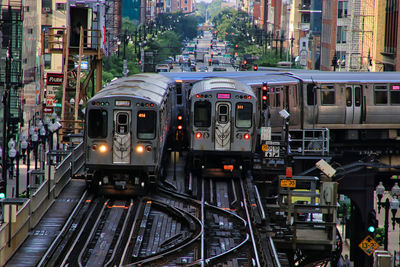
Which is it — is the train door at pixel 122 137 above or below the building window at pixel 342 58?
below

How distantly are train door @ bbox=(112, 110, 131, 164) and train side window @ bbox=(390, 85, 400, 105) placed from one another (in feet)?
50.1

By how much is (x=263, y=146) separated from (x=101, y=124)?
8750 millimetres

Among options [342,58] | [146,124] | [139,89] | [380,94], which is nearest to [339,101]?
[380,94]

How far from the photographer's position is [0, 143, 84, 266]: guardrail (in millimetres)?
19859

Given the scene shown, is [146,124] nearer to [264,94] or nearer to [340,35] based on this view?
[264,94]

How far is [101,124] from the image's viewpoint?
1046 inches

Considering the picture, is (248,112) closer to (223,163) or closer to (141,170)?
(223,163)

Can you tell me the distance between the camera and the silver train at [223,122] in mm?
29469

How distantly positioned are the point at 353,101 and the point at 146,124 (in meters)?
13.7

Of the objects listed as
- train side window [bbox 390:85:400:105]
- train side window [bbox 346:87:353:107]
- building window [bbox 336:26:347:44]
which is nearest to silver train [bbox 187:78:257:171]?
train side window [bbox 346:87:353:107]

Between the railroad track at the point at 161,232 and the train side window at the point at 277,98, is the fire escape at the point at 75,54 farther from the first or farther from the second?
the railroad track at the point at 161,232

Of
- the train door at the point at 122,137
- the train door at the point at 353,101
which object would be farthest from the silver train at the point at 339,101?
the train door at the point at 122,137

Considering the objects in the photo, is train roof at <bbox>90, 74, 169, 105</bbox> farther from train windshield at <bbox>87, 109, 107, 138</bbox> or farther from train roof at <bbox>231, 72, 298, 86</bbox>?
train roof at <bbox>231, 72, 298, 86</bbox>

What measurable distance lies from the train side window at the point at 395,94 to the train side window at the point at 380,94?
252 mm
